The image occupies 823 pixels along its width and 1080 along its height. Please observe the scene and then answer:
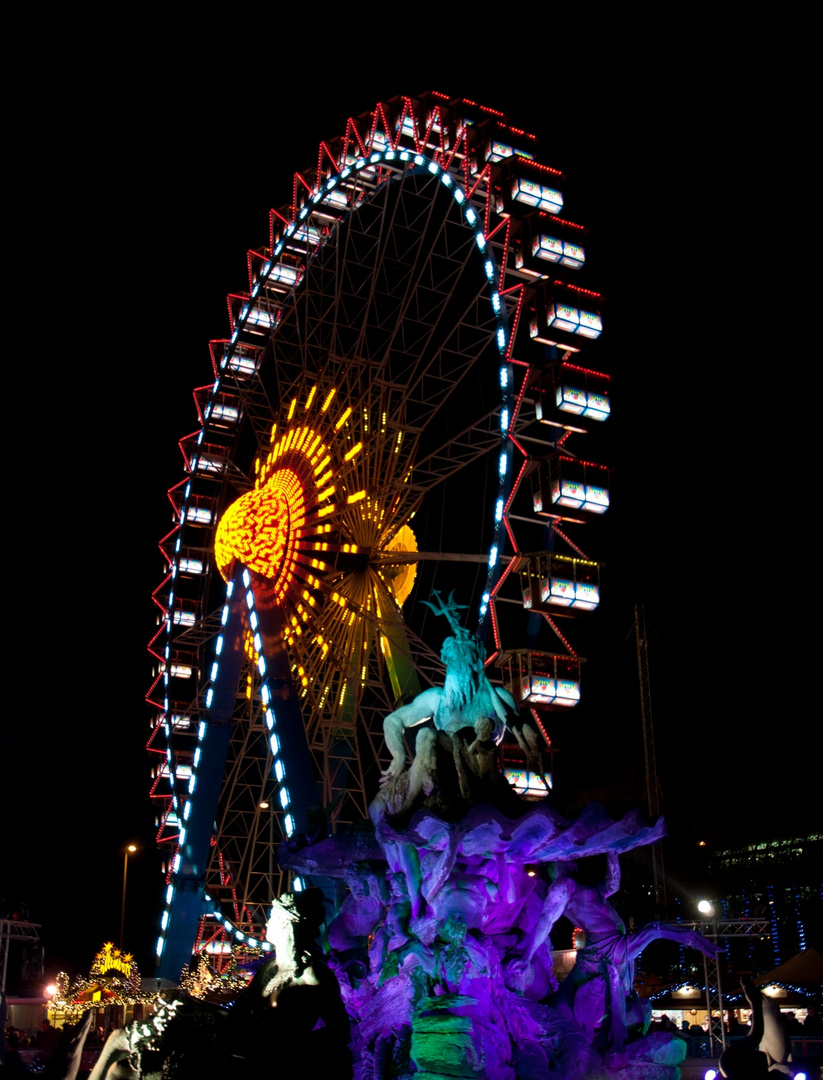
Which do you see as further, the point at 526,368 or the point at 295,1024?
the point at 526,368

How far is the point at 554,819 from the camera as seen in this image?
12758mm

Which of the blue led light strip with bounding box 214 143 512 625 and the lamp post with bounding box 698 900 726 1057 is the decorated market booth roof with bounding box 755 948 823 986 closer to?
the lamp post with bounding box 698 900 726 1057

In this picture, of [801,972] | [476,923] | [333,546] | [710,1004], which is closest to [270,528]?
[333,546]

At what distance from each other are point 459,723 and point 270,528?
1065 cm

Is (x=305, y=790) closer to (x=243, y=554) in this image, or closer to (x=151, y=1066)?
(x=243, y=554)

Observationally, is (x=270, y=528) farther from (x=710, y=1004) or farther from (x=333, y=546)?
(x=710, y=1004)

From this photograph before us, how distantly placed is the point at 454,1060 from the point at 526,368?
42.9 feet

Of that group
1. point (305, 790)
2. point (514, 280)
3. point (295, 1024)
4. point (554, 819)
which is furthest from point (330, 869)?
point (514, 280)

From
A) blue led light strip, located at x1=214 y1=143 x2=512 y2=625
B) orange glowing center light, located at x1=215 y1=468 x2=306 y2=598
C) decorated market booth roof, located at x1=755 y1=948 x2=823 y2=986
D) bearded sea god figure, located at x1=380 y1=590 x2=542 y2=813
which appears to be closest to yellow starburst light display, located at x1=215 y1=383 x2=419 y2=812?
orange glowing center light, located at x1=215 y1=468 x2=306 y2=598

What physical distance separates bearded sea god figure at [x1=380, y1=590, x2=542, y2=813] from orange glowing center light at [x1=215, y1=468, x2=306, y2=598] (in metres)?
9.27

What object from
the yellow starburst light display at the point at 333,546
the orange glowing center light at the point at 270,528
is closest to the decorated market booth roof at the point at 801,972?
the yellow starburst light display at the point at 333,546

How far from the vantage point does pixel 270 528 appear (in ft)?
78.3

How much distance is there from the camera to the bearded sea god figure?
45.6 feet

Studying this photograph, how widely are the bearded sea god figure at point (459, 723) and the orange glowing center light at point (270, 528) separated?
9.27 m
